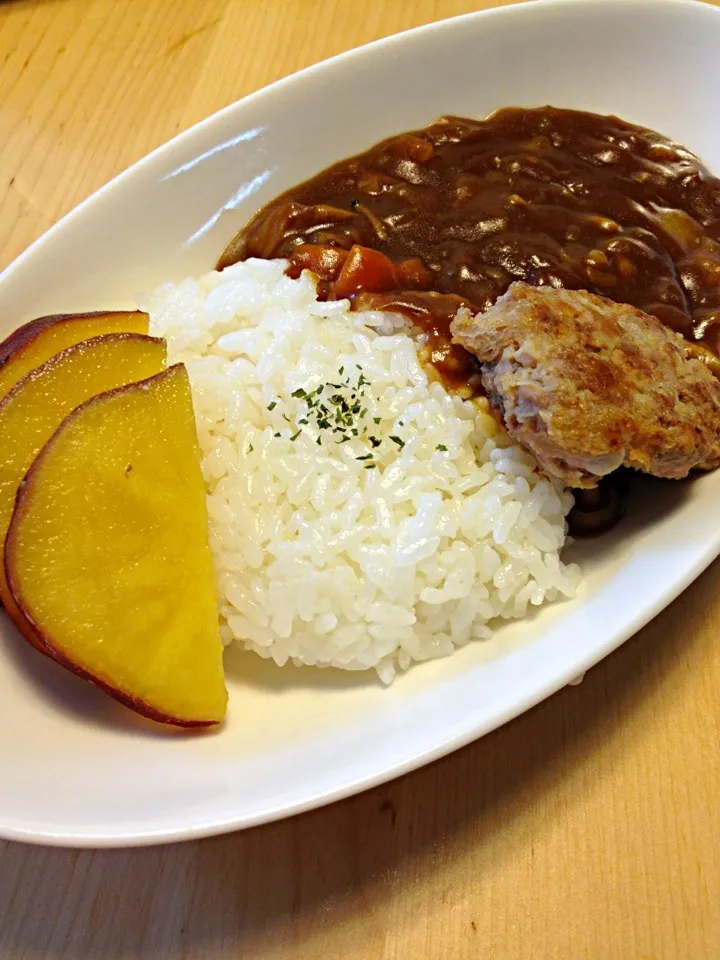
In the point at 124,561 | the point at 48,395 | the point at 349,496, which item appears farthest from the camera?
the point at 349,496

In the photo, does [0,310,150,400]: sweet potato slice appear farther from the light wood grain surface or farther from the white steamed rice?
the light wood grain surface

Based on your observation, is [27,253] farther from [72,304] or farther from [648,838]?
[648,838]

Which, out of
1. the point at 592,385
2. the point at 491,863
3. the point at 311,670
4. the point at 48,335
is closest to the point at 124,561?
the point at 311,670

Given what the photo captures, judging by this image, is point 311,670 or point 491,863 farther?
point 311,670

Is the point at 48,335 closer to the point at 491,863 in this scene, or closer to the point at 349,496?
the point at 349,496

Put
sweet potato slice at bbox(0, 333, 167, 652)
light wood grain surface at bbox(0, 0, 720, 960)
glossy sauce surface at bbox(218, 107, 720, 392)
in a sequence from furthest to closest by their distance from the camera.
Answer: glossy sauce surface at bbox(218, 107, 720, 392), sweet potato slice at bbox(0, 333, 167, 652), light wood grain surface at bbox(0, 0, 720, 960)

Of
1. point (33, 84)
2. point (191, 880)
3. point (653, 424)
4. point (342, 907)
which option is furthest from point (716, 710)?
point (33, 84)

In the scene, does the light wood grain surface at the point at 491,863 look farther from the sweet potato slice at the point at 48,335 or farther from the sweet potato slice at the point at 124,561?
the sweet potato slice at the point at 48,335

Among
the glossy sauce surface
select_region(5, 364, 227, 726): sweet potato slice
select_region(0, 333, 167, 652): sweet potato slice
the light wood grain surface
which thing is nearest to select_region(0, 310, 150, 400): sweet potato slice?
select_region(0, 333, 167, 652): sweet potato slice
